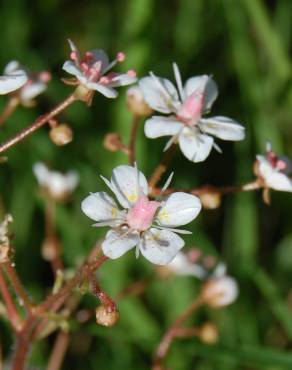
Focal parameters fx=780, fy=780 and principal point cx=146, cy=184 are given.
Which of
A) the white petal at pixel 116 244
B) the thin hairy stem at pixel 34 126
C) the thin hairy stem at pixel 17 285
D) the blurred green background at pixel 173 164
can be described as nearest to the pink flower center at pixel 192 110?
the thin hairy stem at pixel 34 126

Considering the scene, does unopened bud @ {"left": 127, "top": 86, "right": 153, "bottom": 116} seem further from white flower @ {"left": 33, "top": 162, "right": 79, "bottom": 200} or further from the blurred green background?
the blurred green background

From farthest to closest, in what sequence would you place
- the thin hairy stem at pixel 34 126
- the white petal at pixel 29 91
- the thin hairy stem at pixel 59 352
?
the thin hairy stem at pixel 59 352
the white petal at pixel 29 91
the thin hairy stem at pixel 34 126

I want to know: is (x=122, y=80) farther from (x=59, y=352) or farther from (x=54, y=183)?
(x=59, y=352)

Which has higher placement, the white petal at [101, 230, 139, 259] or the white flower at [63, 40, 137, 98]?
the white flower at [63, 40, 137, 98]

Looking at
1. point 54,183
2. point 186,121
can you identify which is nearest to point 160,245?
point 186,121

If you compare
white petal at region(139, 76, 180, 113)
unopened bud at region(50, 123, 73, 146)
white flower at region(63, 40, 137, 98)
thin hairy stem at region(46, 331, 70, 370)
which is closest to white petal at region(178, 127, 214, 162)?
white petal at region(139, 76, 180, 113)

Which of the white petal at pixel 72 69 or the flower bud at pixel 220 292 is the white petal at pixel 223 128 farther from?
the flower bud at pixel 220 292
